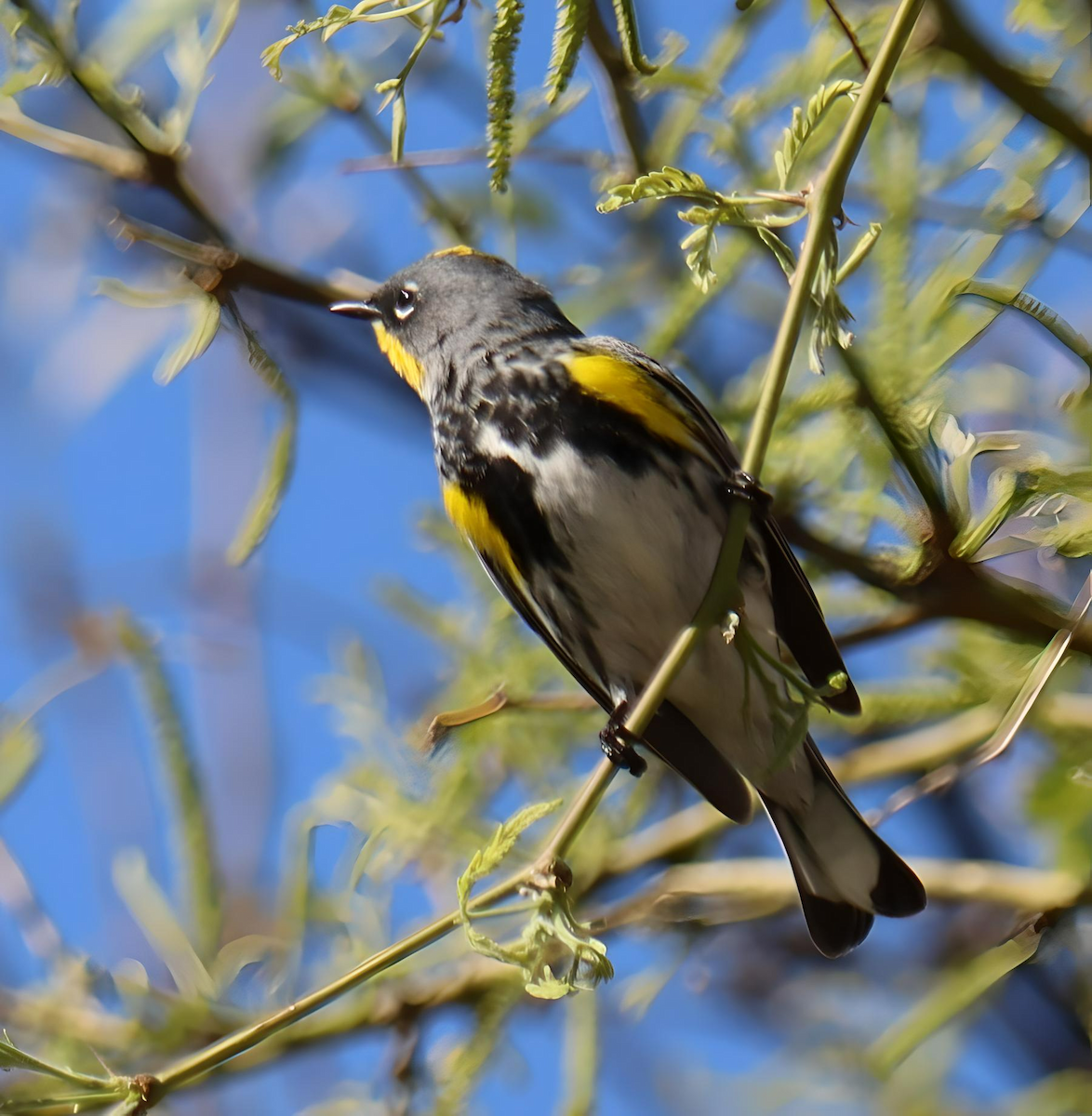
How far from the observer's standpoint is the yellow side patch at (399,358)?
2561mm

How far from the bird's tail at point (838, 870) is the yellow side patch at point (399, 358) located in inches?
37.4

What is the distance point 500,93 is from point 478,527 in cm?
94

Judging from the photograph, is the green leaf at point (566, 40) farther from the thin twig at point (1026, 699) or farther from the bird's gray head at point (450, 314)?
the bird's gray head at point (450, 314)

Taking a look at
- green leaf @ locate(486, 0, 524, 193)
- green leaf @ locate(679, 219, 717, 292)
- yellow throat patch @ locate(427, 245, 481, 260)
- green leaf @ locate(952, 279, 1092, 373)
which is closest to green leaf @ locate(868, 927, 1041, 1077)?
green leaf @ locate(952, 279, 1092, 373)

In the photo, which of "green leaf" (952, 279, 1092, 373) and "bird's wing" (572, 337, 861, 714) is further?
"bird's wing" (572, 337, 861, 714)

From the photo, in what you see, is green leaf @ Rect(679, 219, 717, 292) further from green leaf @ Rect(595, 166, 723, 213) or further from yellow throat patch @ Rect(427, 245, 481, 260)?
yellow throat patch @ Rect(427, 245, 481, 260)

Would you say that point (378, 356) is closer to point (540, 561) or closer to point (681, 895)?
point (540, 561)

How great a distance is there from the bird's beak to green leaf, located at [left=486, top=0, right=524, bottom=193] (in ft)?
2.95

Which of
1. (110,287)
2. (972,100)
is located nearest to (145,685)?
(110,287)

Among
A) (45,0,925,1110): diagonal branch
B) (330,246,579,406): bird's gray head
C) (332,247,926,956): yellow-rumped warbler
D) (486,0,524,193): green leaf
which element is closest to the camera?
(45,0,925,1110): diagonal branch

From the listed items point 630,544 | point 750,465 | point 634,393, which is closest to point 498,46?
point 750,465

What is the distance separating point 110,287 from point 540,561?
756 millimetres

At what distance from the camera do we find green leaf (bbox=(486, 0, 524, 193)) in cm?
124

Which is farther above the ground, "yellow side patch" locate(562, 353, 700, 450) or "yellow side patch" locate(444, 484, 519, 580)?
"yellow side patch" locate(562, 353, 700, 450)
